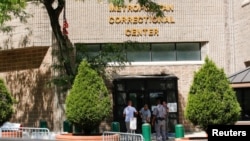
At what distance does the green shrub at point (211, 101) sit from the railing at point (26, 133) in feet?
19.5

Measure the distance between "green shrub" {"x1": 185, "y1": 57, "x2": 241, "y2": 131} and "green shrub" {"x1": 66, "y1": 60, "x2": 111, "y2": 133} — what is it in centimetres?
329

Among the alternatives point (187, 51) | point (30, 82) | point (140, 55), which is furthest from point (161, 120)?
point (30, 82)

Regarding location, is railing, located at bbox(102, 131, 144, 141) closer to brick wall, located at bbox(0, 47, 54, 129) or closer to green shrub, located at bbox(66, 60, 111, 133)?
green shrub, located at bbox(66, 60, 111, 133)

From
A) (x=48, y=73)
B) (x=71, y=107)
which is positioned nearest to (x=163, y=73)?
(x=48, y=73)

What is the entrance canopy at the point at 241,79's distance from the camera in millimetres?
23981

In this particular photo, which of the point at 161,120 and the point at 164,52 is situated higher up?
the point at 164,52

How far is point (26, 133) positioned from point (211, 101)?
25.9 feet

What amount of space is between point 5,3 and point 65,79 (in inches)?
171

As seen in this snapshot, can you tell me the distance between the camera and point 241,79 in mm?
24406

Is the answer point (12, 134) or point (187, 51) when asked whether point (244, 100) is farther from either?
point (12, 134)

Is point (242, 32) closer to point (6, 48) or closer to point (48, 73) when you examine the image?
point (48, 73)

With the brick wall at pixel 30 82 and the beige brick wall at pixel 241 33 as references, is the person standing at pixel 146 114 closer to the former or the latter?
the brick wall at pixel 30 82

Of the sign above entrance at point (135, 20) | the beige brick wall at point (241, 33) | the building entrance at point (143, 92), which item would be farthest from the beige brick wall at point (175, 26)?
the building entrance at point (143, 92)

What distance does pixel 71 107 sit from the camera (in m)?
17.9
